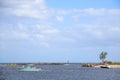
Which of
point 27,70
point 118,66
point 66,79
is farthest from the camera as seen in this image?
point 118,66

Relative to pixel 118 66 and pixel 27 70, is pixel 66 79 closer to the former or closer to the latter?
pixel 27 70

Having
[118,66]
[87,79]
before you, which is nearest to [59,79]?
[87,79]

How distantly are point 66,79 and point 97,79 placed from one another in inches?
316

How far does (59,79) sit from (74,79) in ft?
12.0

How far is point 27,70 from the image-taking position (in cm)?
14025

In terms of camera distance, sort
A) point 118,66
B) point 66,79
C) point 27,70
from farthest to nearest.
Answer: point 118,66 → point 27,70 → point 66,79

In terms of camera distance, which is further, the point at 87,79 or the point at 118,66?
the point at 118,66

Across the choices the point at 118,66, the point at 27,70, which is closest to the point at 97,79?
the point at 27,70

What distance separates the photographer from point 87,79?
9050 cm

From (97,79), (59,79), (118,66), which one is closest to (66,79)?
(59,79)

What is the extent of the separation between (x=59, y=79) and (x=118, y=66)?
4415 inches

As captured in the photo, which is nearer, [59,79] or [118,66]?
[59,79]

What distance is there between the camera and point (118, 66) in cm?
19512

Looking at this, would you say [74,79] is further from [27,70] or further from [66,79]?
[27,70]
